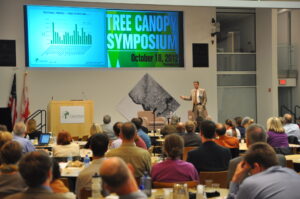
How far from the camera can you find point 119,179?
2.31 metres

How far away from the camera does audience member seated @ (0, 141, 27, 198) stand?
3.54m

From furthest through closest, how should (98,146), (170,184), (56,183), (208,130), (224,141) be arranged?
1. (224,141)
2. (208,130)
3. (98,146)
4. (170,184)
5. (56,183)

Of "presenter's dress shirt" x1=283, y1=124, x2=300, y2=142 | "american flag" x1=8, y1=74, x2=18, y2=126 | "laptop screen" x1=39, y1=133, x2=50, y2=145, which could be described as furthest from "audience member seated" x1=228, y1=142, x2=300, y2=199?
"american flag" x1=8, y1=74, x2=18, y2=126

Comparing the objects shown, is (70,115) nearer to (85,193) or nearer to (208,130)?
(208,130)

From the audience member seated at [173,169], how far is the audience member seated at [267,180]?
1487mm

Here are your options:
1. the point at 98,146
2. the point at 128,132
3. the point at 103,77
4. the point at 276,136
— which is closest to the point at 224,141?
the point at 276,136

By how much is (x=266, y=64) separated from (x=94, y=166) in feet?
49.3

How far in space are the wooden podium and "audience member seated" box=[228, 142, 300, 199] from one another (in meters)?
11.2

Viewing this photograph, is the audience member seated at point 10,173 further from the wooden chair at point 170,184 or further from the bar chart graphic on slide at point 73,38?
the bar chart graphic on slide at point 73,38

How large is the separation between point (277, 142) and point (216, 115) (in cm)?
1026

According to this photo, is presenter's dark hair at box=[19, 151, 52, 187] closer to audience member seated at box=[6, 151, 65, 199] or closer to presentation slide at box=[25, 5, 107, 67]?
audience member seated at box=[6, 151, 65, 199]

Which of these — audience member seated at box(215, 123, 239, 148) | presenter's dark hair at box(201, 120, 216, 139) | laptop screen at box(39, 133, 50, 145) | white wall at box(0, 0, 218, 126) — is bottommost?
laptop screen at box(39, 133, 50, 145)

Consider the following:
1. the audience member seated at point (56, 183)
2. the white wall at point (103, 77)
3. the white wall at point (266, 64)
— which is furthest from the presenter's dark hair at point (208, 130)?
the white wall at point (266, 64)

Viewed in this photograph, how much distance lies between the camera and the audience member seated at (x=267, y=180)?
2754 mm
